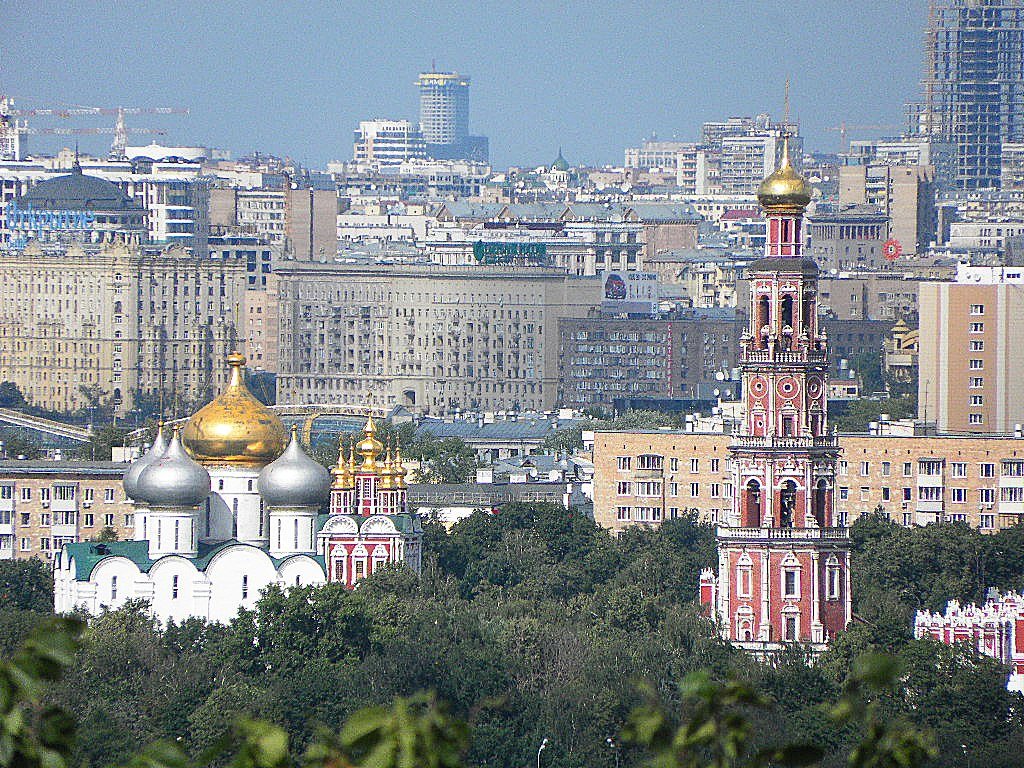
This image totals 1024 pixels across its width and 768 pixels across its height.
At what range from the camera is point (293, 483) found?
59.8 meters

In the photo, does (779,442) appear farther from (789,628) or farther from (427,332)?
(427,332)

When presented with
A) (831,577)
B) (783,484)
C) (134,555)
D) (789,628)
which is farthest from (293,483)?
(831,577)

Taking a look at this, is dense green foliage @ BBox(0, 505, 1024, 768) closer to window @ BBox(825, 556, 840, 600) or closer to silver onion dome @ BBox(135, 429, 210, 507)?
window @ BBox(825, 556, 840, 600)

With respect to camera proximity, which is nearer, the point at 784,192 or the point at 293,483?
the point at 784,192

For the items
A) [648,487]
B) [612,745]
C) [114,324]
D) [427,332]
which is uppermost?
[114,324]

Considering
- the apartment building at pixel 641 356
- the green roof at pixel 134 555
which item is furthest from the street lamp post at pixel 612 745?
the apartment building at pixel 641 356

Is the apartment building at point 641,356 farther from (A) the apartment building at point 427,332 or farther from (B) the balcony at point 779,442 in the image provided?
(B) the balcony at point 779,442

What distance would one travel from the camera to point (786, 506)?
167 feet

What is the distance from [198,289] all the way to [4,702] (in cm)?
15819

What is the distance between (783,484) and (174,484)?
42.5 feet

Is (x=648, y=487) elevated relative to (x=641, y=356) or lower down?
lower down

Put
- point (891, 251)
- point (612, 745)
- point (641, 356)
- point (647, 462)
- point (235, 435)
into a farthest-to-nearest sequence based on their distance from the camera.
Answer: point (891, 251), point (641, 356), point (647, 462), point (235, 435), point (612, 745)

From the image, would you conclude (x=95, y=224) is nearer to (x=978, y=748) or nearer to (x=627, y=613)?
(x=627, y=613)

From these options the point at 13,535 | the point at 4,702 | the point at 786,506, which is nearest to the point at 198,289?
the point at 13,535
